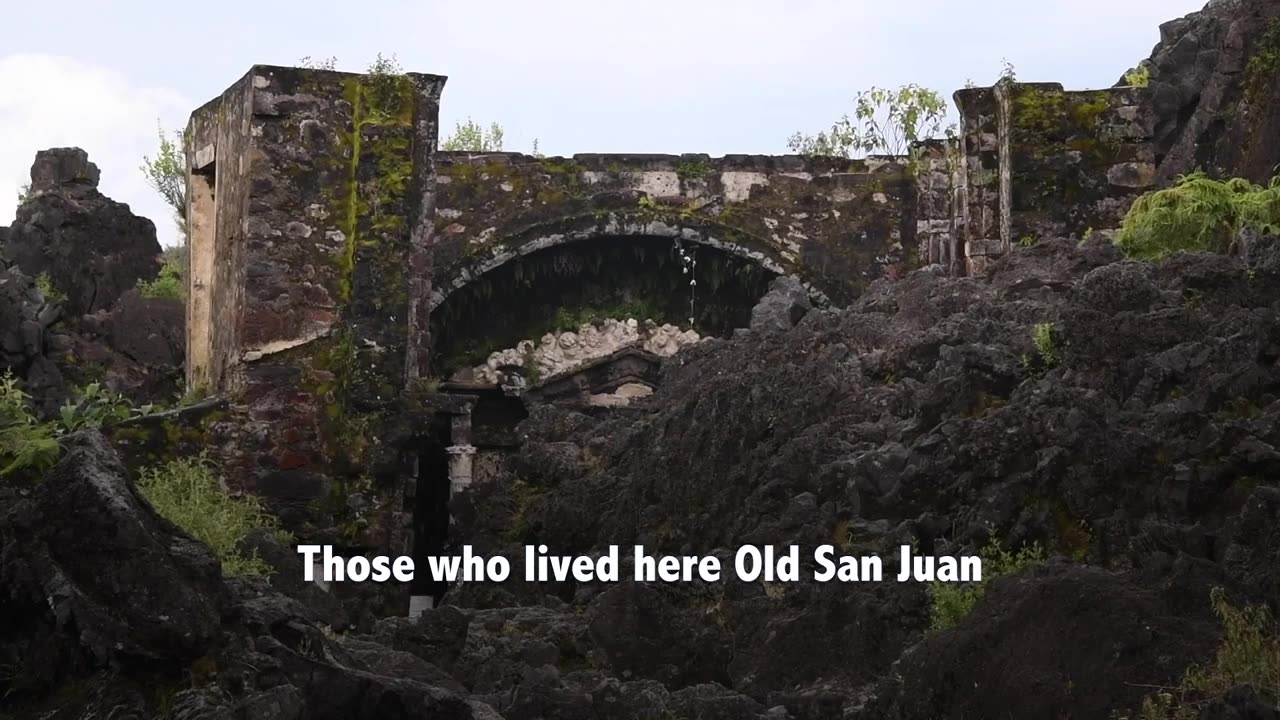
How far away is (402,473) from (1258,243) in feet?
20.7

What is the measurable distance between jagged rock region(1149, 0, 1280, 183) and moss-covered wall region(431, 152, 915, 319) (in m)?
4.01

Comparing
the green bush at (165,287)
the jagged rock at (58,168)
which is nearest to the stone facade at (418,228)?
the green bush at (165,287)

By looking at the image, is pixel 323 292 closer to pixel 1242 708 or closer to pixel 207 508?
pixel 207 508

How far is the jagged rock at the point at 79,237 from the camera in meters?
26.8

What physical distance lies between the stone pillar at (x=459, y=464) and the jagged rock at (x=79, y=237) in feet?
30.7

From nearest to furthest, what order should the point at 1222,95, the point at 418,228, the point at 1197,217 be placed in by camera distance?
the point at 1197,217 < the point at 418,228 < the point at 1222,95

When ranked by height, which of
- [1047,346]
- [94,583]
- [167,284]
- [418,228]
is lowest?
[94,583]

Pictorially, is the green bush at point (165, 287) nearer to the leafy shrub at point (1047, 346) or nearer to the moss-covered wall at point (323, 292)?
the moss-covered wall at point (323, 292)

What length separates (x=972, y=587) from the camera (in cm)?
1034

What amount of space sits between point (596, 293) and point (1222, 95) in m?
7.43

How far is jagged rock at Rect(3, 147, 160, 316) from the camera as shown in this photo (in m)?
26.8

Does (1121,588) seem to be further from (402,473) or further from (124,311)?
(124,311)

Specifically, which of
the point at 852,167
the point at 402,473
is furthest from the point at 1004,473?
the point at 852,167

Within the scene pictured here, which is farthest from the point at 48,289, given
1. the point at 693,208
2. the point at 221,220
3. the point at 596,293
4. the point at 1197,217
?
the point at 1197,217
